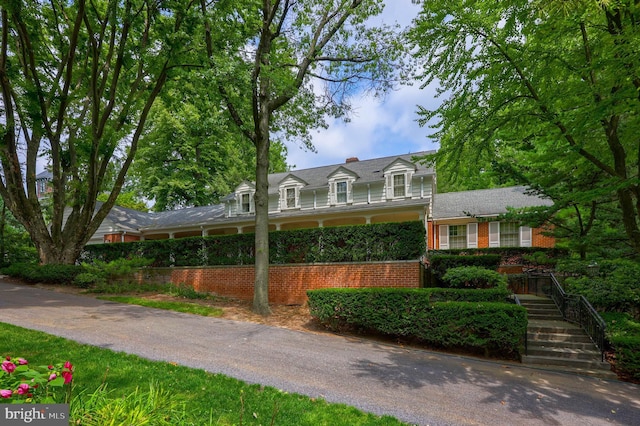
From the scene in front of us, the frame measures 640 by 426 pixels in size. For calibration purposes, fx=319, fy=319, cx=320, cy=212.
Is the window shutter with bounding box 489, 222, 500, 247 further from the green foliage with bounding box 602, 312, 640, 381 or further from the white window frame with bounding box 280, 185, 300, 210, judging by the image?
the green foliage with bounding box 602, 312, 640, 381

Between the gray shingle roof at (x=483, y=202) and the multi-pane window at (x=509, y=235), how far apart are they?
972 millimetres

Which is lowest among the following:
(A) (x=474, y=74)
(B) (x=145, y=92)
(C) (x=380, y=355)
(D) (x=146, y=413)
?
(C) (x=380, y=355)

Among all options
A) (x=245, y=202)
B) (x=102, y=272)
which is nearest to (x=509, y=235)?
(x=245, y=202)

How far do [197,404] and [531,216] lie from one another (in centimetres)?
1070

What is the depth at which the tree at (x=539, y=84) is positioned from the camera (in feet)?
20.7

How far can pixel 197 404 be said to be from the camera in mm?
3834

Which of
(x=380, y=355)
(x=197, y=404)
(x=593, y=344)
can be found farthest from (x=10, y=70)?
(x=593, y=344)

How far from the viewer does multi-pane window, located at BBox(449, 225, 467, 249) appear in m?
20.2

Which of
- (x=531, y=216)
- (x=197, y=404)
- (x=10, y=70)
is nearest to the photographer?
(x=197, y=404)

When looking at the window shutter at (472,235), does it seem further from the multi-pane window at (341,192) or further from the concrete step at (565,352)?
the concrete step at (565,352)

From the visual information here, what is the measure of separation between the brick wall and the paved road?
332cm

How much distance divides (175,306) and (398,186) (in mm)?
12850

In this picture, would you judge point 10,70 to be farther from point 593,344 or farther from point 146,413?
point 593,344

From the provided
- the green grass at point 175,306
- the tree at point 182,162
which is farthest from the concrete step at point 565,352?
the tree at point 182,162
